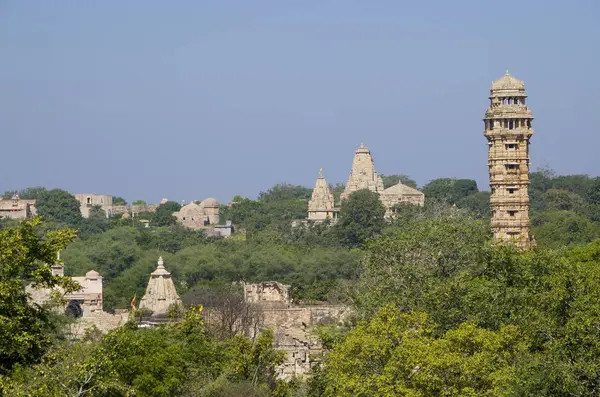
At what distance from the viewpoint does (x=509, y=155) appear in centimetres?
5656

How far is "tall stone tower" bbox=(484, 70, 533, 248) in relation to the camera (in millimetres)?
56375

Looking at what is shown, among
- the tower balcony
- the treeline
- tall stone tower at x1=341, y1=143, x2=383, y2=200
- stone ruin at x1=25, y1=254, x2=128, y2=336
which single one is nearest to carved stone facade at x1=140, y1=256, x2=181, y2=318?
stone ruin at x1=25, y1=254, x2=128, y2=336

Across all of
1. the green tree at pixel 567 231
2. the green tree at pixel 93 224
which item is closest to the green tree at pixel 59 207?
the green tree at pixel 93 224

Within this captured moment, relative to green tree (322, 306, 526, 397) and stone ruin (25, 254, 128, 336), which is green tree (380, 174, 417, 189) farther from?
green tree (322, 306, 526, 397)

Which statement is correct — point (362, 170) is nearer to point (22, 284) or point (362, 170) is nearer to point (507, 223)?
point (507, 223)

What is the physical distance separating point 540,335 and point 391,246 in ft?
34.4

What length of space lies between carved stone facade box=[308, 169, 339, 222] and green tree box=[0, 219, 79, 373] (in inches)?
3173

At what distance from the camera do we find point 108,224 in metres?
115

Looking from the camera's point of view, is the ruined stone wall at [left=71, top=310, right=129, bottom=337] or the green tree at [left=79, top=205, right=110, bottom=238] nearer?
the ruined stone wall at [left=71, top=310, right=129, bottom=337]

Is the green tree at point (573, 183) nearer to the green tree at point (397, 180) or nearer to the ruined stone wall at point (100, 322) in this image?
the green tree at point (397, 180)

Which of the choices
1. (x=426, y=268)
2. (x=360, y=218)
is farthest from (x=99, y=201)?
(x=426, y=268)

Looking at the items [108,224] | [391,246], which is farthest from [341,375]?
[108,224]

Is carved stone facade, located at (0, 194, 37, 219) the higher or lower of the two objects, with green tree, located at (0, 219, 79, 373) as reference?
higher

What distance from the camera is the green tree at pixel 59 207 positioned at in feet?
374
